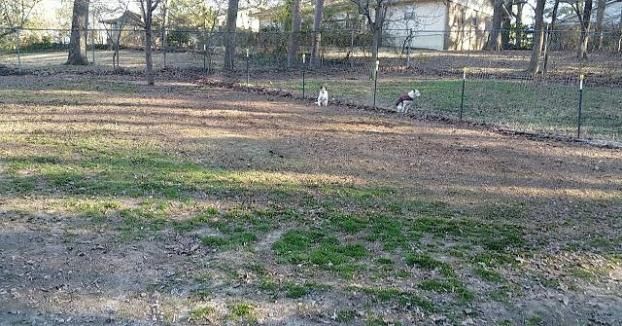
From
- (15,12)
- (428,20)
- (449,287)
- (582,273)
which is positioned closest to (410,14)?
(428,20)

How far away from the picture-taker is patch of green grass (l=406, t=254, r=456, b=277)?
454 centimetres

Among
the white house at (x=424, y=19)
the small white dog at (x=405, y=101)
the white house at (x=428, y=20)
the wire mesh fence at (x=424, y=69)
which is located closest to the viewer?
the small white dog at (x=405, y=101)

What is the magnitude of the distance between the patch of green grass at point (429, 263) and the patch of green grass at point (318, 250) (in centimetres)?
42

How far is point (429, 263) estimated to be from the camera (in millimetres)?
4680

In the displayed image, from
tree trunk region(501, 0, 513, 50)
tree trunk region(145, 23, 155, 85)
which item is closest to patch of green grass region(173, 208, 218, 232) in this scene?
tree trunk region(145, 23, 155, 85)

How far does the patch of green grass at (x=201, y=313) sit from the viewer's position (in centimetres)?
365

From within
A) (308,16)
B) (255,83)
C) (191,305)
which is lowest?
(191,305)

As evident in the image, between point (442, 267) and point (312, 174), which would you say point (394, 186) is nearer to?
point (312, 174)

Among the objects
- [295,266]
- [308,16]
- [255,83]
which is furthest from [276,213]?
[308,16]

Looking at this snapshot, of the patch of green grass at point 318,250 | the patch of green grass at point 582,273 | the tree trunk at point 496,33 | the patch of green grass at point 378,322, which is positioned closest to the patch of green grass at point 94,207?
the patch of green grass at point 318,250

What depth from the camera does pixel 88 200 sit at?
5.91m

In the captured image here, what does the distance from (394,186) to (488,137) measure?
176 inches

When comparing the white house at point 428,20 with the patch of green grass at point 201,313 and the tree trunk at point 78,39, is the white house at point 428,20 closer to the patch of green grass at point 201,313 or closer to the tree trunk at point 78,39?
the tree trunk at point 78,39

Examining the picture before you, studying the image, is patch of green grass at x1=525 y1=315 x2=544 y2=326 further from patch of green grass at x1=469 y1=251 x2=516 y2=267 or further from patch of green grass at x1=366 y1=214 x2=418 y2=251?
patch of green grass at x1=366 y1=214 x2=418 y2=251
